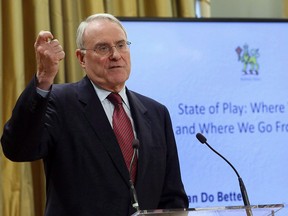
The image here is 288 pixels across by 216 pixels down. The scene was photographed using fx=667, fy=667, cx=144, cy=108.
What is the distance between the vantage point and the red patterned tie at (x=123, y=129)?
2.97m

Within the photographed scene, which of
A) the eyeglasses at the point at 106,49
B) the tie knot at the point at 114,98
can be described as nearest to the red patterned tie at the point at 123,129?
the tie knot at the point at 114,98

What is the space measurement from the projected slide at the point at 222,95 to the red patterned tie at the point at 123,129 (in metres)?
0.82

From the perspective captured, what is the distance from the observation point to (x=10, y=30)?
3918mm

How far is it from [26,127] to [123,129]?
1.92ft

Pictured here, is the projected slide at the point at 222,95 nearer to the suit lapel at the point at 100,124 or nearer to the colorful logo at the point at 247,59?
the colorful logo at the point at 247,59

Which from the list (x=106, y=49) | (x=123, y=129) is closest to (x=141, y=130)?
(x=123, y=129)

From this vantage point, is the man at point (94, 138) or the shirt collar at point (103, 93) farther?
the shirt collar at point (103, 93)

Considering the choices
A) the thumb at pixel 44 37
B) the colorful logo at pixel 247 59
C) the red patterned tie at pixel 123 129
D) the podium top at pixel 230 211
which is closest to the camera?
the podium top at pixel 230 211

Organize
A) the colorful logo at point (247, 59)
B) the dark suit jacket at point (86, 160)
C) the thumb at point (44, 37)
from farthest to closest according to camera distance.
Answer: the colorful logo at point (247, 59) < the dark suit jacket at point (86, 160) < the thumb at point (44, 37)

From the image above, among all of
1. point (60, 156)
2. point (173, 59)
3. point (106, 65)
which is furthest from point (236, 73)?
point (60, 156)

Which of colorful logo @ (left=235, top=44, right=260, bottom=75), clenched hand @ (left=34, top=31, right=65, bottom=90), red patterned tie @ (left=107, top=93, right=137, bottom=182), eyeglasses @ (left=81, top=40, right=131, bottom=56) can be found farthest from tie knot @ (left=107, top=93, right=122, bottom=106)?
colorful logo @ (left=235, top=44, right=260, bottom=75)

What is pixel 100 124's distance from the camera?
297 centimetres

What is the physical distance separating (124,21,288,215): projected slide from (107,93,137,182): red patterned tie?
82 cm

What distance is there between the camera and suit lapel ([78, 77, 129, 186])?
2895 mm
